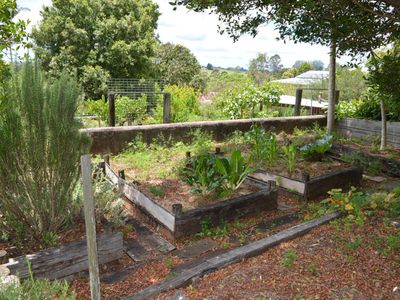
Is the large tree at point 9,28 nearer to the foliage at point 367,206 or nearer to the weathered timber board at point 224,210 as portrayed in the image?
the weathered timber board at point 224,210

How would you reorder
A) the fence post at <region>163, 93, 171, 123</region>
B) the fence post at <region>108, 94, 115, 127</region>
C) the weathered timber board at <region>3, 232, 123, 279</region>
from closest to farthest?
the weathered timber board at <region>3, 232, 123, 279</region>
the fence post at <region>108, 94, 115, 127</region>
the fence post at <region>163, 93, 171, 123</region>

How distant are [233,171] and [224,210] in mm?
682

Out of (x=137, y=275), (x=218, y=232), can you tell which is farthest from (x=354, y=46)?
(x=137, y=275)

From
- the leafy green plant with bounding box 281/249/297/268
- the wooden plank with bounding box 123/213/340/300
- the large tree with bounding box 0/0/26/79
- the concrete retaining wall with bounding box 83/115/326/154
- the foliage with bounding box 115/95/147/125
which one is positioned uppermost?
the large tree with bounding box 0/0/26/79

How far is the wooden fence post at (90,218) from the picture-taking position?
6.57 feet

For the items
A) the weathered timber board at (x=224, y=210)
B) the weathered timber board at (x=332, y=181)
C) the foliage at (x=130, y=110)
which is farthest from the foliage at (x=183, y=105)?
the weathered timber board at (x=224, y=210)

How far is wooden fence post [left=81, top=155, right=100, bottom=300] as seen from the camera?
200 centimetres

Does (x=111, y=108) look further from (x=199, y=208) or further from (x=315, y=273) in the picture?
(x=315, y=273)

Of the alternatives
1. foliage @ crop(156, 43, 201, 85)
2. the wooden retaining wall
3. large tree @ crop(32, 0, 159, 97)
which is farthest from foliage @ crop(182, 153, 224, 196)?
foliage @ crop(156, 43, 201, 85)

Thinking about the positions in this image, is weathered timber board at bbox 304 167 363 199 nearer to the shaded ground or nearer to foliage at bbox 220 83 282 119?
the shaded ground

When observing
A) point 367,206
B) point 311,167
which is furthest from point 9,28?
point 311,167

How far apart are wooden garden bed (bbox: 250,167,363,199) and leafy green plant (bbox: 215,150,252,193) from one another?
0.90 metres

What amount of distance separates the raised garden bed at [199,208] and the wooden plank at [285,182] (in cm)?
57

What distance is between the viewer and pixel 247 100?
10219 millimetres
